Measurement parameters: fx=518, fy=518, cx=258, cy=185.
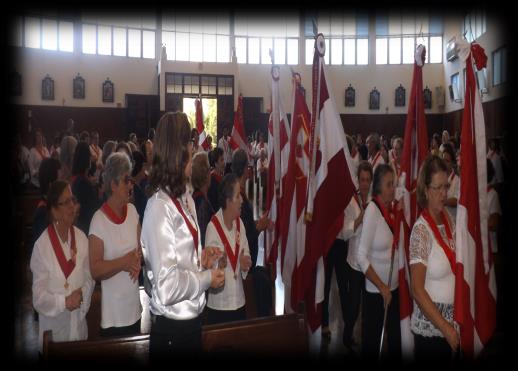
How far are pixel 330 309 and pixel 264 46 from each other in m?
21.3

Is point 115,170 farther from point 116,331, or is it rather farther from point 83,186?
point 83,186

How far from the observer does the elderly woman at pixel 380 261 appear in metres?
4.24

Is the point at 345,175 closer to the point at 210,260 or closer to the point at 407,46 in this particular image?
the point at 210,260

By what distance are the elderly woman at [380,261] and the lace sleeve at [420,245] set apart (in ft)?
3.34

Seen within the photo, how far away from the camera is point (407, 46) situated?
84.9 ft

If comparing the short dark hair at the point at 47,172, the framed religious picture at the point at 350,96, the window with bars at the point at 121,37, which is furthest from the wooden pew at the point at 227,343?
the framed religious picture at the point at 350,96

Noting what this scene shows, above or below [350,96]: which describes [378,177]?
below

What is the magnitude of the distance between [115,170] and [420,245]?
2126 millimetres

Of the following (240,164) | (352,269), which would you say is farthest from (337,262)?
(240,164)

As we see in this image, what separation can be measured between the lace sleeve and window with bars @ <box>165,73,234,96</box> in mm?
21521

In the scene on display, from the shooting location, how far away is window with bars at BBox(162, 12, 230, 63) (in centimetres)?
2436

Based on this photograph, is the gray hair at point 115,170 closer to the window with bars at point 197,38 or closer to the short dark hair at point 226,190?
the short dark hair at point 226,190

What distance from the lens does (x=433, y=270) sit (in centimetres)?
317

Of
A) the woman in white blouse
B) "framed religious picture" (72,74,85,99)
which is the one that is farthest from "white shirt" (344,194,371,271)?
"framed religious picture" (72,74,85,99)
